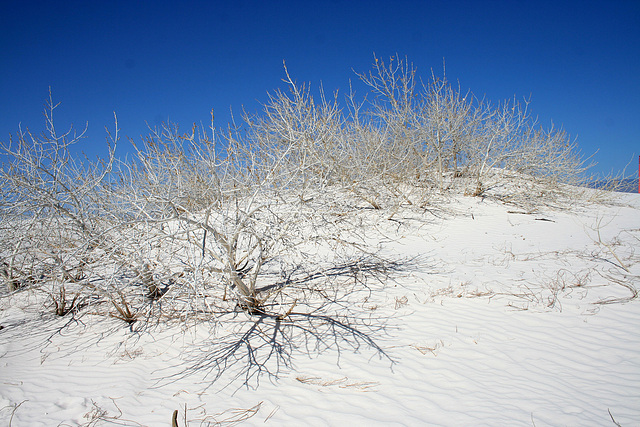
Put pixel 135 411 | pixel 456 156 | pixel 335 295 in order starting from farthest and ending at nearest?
1. pixel 456 156
2. pixel 335 295
3. pixel 135 411

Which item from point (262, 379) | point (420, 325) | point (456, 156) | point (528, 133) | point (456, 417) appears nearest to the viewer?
point (456, 417)

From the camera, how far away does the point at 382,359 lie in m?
3.65

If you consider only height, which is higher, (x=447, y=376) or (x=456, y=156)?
(x=456, y=156)

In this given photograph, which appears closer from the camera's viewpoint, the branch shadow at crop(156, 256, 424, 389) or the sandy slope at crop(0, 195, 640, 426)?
the sandy slope at crop(0, 195, 640, 426)

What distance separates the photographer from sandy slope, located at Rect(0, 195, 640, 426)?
2.86m

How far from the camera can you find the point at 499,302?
187 inches

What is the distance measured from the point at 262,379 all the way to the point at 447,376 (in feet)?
6.25

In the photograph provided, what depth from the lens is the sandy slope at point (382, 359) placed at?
9.39 ft

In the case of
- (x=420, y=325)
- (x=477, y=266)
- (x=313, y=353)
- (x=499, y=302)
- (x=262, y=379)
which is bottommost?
(x=262, y=379)

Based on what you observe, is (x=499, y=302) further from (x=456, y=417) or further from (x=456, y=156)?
(x=456, y=156)

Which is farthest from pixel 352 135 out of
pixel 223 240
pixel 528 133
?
pixel 223 240

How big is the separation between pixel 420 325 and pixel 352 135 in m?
10.0

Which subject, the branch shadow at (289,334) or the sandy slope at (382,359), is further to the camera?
the branch shadow at (289,334)

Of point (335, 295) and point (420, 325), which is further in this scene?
point (335, 295)
